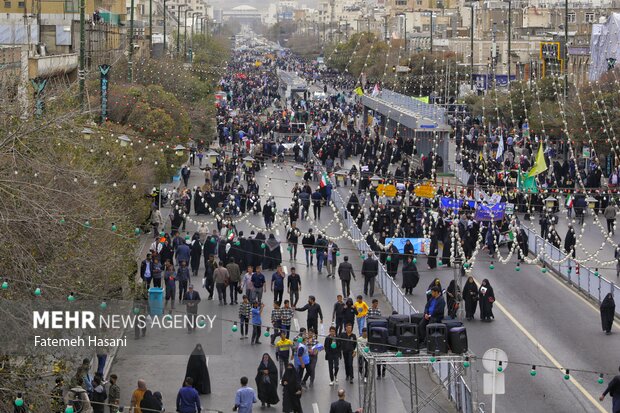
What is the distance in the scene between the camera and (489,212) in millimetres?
33156

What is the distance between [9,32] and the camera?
57812 millimetres

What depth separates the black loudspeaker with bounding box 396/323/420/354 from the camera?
58.3 feet

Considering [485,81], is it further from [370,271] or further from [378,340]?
[378,340]

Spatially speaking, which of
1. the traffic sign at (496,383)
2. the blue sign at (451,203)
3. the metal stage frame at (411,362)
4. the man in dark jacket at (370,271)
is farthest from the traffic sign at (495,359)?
the blue sign at (451,203)

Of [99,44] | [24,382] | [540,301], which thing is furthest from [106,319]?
[99,44]

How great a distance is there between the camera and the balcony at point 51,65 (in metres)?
46.3

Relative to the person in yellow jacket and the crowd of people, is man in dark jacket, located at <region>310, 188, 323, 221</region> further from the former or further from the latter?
the person in yellow jacket

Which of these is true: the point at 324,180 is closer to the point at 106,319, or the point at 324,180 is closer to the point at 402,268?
the point at 402,268

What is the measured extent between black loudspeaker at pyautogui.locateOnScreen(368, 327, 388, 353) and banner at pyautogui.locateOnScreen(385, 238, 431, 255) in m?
13.2

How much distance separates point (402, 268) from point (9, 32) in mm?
32566

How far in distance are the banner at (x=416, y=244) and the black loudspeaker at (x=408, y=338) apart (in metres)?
13.2

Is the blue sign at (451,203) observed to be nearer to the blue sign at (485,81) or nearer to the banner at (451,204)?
the banner at (451,204)

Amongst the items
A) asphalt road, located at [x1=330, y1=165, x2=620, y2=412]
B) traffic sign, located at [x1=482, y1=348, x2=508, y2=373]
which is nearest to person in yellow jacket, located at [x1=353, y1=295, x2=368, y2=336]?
asphalt road, located at [x1=330, y1=165, x2=620, y2=412]

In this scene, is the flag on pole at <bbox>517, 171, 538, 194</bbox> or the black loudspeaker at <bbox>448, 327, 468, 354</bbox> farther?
the flag on pole at <bbox>517, 171, 538, 194</bbox>
